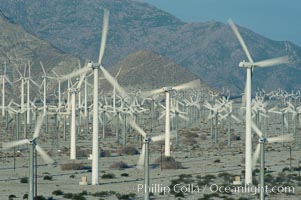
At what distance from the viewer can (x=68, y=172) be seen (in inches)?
2891

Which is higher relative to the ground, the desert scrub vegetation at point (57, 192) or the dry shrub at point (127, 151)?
the dry shrub at point (127, 151)

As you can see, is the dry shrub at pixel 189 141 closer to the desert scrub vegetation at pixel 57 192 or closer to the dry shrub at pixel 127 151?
the dry shrub at pixel 127 151

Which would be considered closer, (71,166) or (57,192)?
(57,192)

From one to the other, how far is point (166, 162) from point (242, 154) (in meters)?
21.1

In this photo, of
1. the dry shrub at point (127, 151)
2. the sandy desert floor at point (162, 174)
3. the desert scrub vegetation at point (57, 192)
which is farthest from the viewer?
the dry shrub at point (127, 151)

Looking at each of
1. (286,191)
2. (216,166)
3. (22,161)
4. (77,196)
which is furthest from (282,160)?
(77,196)

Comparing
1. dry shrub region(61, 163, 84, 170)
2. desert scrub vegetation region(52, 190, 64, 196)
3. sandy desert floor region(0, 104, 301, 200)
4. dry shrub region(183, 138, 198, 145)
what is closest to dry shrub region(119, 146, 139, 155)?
sandy desert floor region(0, 104, 301, 200)

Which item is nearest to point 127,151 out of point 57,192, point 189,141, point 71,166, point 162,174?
point 71,166

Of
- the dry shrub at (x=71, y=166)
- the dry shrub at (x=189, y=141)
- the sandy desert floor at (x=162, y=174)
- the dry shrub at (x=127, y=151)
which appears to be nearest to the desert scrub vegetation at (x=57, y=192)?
the sandy desert floor at (x=162, y=174)

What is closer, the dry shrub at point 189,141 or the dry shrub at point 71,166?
the dry shrub at point 71,166

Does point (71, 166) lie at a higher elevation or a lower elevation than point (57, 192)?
higher

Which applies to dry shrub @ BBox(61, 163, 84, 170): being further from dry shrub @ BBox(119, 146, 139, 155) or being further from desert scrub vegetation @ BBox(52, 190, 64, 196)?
dry shrub @ BBox(119, 146, 139, 155)

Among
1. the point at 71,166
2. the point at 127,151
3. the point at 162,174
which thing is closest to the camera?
the point at 162,174

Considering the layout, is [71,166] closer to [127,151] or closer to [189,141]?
[127,151]
